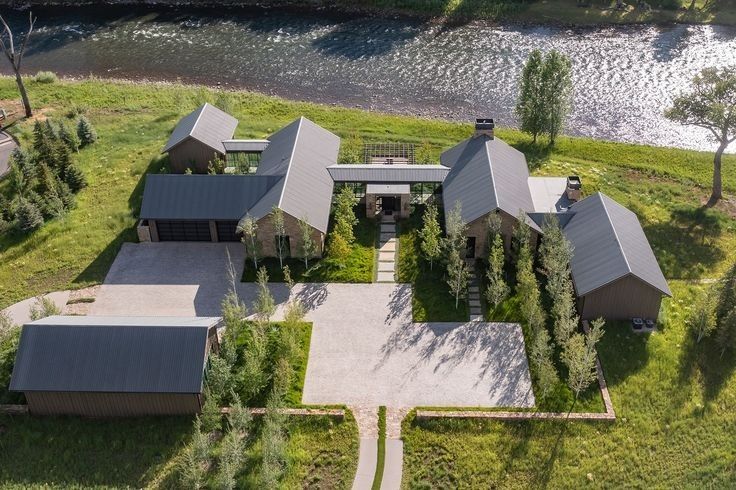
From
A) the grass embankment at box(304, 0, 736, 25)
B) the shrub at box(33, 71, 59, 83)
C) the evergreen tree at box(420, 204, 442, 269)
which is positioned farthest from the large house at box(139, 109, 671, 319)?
the grass embankment at box(304, 0, 736, 25)

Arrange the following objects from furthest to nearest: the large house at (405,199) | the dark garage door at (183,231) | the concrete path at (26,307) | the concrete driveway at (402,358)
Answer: the dark garage door at (183,231)
the concrete path at (26,307)
the large house at (405,199)
the concrete driveway at (402,358)

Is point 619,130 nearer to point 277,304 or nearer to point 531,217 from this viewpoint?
point 531,217

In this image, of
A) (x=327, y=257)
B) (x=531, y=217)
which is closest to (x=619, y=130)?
(x=531, y=217)

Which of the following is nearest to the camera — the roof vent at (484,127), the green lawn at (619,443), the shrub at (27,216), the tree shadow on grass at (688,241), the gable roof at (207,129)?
the green lawn at (619,443)

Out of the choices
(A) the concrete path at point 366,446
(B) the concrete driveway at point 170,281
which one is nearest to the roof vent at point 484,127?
(B) the concrete driveway at point 170,281

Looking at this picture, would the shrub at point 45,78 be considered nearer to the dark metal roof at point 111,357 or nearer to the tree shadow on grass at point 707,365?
the dark metal roof at point 111,357

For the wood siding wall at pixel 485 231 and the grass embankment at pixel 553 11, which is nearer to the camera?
the wood siding wall at pixel 485 231
